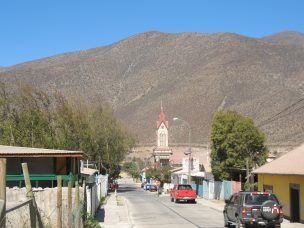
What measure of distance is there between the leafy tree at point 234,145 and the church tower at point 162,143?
281 feet

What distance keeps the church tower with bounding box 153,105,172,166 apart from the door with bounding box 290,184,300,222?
361ft

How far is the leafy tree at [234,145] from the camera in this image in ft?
171

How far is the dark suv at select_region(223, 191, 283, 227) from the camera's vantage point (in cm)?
2189

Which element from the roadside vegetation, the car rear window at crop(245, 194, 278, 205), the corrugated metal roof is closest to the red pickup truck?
the roadside vegetation

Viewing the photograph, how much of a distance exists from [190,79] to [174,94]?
1339 centimetres

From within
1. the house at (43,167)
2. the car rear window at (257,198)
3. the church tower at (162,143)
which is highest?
the church tower at (162,143)

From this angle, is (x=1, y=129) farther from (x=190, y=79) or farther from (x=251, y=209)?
(x=190, y=79)

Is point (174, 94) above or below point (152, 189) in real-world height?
above

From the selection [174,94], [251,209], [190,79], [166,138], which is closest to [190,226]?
[251,209]

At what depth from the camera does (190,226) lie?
2575cm

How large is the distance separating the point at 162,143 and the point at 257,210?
12575cm

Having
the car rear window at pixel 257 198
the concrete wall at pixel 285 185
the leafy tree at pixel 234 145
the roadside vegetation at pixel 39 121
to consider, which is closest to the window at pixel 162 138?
the roadside vegetation at pixel 39 121

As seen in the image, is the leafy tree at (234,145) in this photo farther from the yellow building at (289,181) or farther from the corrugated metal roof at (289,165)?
the yellow building at (289,181)

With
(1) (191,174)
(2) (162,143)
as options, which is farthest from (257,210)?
(2) (162,143)
